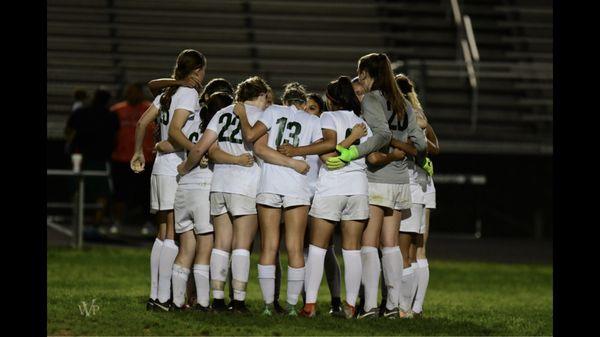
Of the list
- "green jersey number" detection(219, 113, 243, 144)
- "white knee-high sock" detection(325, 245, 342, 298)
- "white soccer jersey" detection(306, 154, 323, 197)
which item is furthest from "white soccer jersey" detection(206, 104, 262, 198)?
"white knee-high sock" detection(325, 245, 342, 298)

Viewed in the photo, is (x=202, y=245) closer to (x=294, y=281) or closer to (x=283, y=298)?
(x=294, y=281)

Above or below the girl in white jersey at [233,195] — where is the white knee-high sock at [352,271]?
below

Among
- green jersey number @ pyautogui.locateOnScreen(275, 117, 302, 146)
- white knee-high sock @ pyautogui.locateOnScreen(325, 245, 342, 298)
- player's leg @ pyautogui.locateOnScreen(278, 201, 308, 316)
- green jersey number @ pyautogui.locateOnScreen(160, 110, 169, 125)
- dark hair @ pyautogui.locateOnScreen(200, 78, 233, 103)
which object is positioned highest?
dark hair @ pyautogui.locateOnScreen(200, 78, 233, 103)

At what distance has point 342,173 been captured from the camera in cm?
1026

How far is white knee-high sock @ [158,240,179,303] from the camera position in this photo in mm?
10484

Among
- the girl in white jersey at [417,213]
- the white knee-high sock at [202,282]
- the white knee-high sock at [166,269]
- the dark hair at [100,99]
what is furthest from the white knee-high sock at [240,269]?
the dark hair at [100,99]

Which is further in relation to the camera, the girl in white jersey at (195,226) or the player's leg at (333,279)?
the player's leg at (333,279)

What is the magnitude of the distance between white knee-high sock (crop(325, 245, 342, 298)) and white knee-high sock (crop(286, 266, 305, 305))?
698mm

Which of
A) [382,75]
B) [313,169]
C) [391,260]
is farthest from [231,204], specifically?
[382,75]

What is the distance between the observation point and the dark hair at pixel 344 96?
34.1ft

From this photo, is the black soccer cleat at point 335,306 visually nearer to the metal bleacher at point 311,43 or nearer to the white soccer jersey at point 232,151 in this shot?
the white soccer jersey at point 232,151

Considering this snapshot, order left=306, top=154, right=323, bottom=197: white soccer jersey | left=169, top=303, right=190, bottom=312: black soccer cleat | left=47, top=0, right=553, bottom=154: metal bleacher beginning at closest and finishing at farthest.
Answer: left=169, top=303, right=190, bottom=312: black soccer cleat
left=306, top=154, right=323, bottom=197: white soccer jersey
left=47, top=0, right=553, bottom=154: metal bleacher

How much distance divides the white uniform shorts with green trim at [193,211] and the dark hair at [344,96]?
118 cm

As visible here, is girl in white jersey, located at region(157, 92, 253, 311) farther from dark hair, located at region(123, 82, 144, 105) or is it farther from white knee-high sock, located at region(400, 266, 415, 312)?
dark hair, located at region(123, 82, 144, 105)
